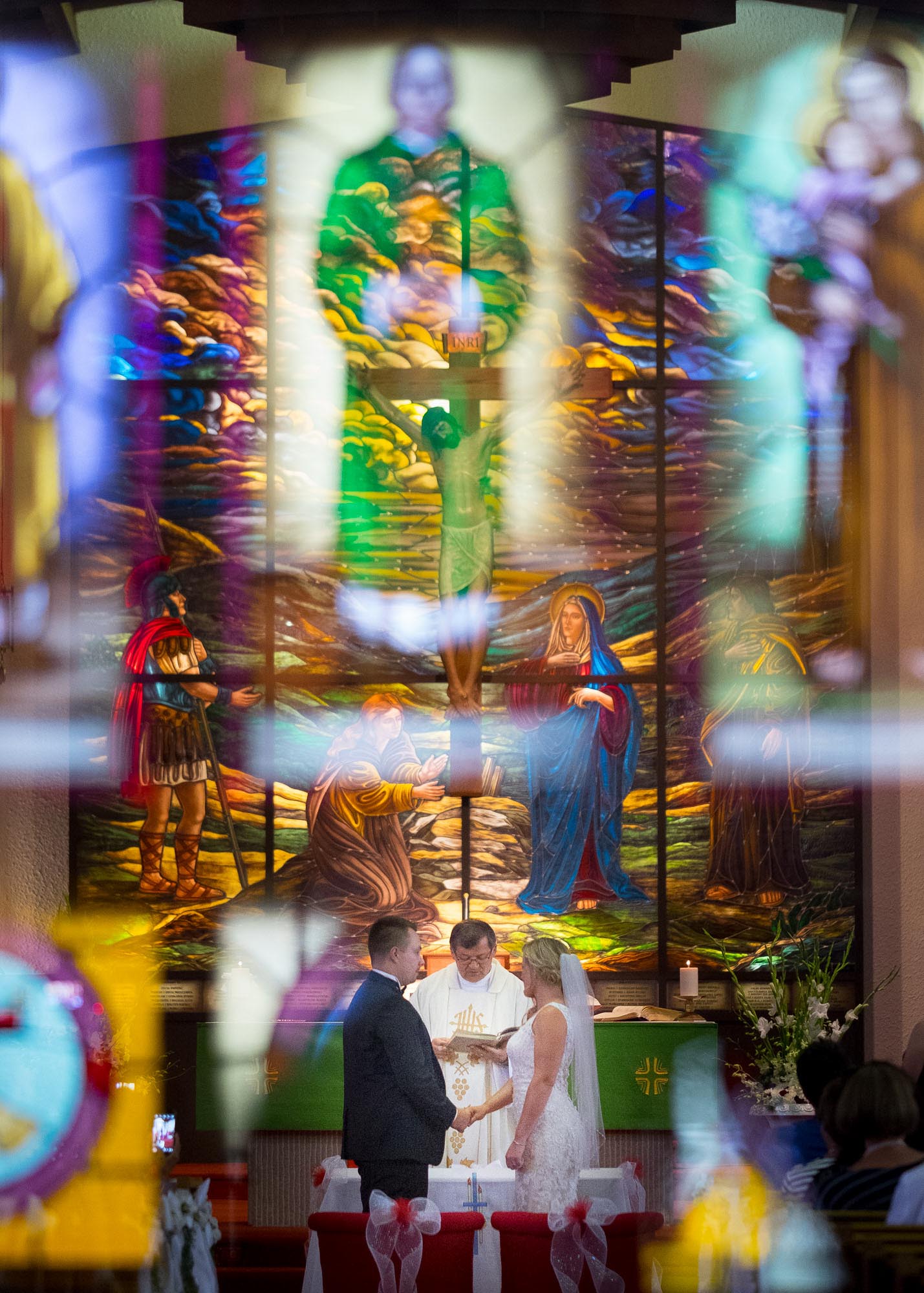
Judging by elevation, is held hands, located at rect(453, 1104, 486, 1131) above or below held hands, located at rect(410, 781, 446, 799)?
below

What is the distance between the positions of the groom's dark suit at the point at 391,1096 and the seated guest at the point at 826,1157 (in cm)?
144

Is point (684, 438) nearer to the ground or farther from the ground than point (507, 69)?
nearer to the ground

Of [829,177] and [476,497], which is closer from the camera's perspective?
[476,497]

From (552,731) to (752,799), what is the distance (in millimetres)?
1139

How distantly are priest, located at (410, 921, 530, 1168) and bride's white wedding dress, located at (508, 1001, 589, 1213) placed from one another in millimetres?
557

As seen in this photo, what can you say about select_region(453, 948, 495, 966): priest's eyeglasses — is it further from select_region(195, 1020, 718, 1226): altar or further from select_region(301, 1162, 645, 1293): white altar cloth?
select_region(195, 1020, 718, 1226): altar

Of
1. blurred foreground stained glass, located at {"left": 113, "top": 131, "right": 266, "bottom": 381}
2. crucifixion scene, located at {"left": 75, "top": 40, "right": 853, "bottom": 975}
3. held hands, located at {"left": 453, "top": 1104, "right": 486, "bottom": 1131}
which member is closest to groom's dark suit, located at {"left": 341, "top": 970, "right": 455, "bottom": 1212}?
held hands, located at {"left": 453, "top": 1104, "right": 486, "bottom": 1131}

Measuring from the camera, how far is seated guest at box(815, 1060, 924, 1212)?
345 cm

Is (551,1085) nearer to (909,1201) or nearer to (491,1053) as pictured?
(491,1053)

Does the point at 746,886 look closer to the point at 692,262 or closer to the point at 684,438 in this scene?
the point at 684,438

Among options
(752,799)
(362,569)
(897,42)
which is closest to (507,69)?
(897,42)

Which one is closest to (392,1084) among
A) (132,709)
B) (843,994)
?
(132,709)

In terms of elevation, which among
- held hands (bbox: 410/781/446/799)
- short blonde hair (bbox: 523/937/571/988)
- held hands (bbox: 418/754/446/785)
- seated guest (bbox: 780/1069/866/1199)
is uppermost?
held hands (bbox: 418/754/446/785)

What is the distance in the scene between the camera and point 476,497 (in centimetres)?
842
